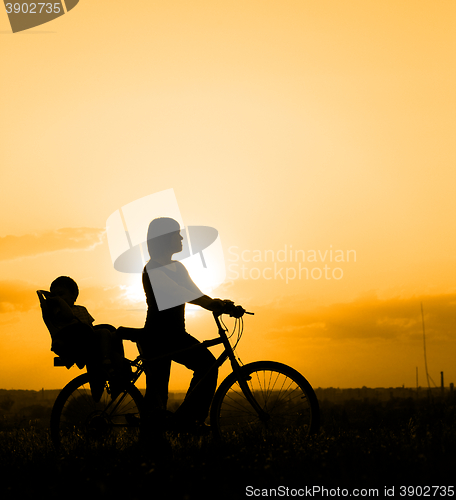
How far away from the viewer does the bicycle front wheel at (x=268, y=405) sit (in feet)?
18.3

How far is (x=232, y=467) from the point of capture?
4.70 meters

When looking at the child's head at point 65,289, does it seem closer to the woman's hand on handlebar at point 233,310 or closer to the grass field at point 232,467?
the grass field at point 232,467

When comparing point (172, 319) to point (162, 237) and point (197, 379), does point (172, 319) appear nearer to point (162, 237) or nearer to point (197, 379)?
point (197, 379)

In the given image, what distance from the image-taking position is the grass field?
4266mm

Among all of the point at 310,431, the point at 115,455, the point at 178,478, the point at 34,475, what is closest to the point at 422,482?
the point at 310,431

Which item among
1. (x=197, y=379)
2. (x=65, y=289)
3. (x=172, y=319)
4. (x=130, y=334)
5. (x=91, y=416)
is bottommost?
(x=91, y=416)

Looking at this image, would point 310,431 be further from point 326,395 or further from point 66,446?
point 326,395

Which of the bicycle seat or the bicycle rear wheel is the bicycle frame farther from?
the bicycle rear wheel

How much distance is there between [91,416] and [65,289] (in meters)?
1.63

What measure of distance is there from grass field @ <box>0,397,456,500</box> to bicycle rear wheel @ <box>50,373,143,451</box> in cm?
32

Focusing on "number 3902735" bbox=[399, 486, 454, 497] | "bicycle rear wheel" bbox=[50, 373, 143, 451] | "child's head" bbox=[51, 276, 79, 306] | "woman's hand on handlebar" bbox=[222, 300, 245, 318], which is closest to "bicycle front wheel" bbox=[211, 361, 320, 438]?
"woman's hand on handlebar" bbox=[222, 300, 245, 318]

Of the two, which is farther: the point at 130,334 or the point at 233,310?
the point at 130,334

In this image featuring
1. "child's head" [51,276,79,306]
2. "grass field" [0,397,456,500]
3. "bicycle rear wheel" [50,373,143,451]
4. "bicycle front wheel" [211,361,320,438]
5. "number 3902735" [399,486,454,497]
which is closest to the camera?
"number 3902735" [399,486,454,497]

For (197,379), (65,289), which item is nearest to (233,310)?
(197,379)
